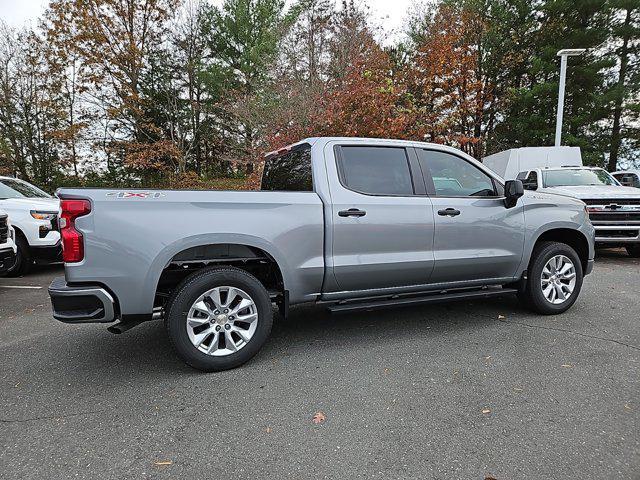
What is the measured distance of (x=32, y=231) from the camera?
278 inches

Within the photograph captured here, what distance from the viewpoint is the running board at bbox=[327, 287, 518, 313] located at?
3.62 m

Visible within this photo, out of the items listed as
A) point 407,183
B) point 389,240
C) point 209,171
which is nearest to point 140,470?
point 389,240

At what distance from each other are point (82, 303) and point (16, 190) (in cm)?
681

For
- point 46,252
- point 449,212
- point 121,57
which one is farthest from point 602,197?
point 121,57

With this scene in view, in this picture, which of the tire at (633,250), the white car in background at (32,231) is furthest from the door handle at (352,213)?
the tire at (633,250)

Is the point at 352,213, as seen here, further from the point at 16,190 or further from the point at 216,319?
the point at 16,190

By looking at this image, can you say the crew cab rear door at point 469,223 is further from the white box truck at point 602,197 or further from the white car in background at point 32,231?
the white car in background at point 32,231

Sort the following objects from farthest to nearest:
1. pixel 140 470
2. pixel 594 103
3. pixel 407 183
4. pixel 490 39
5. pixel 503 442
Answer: pixel 490 39
pixel 594 103
pixel 407 183
pixel 503 442
pixel 140 470

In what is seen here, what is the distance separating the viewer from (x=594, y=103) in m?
17.7

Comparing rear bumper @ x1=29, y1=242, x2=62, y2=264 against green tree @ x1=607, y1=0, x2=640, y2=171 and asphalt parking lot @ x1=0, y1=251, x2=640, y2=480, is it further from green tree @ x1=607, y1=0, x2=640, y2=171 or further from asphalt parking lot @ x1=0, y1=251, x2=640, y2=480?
green tree @ x1=607, y1=0, x2=640, y2=171

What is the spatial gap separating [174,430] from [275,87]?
1378cm

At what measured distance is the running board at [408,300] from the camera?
142 inches

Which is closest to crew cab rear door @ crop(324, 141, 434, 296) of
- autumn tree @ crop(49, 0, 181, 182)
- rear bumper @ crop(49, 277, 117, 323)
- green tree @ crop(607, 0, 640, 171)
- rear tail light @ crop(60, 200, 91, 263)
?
rear bumper @ crop(49, 277, 117, 323)

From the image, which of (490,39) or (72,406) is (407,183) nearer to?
(72,406)
